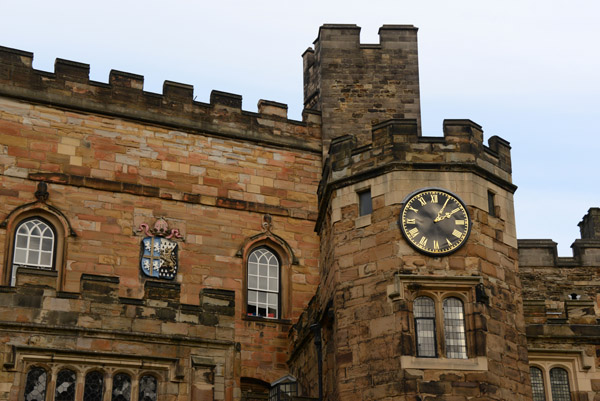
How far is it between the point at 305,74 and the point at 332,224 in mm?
9760

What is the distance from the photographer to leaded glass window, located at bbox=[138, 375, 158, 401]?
19531mm

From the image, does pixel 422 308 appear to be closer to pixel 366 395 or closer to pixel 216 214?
pixel 366 395

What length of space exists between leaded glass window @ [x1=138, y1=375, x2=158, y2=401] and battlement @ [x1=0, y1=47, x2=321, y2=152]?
8.99 m

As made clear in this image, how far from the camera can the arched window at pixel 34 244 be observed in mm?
25281

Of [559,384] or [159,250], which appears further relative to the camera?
[159,250]

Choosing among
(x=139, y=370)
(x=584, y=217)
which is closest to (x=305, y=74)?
(x=584, y=217)

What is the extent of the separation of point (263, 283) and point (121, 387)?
26.7 feet

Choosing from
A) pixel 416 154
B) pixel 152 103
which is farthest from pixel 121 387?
pixel 152 103

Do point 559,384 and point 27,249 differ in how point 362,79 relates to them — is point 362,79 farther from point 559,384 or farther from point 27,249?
point 559,384

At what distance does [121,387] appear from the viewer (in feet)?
63.8

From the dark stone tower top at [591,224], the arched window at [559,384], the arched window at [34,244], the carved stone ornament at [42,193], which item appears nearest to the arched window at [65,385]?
the arched window at [34,244]

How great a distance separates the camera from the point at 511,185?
2253 centimetres

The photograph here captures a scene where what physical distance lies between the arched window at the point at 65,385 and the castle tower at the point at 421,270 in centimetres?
460

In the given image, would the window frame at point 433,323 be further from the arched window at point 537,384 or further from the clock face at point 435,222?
the arched window at point 537,384
